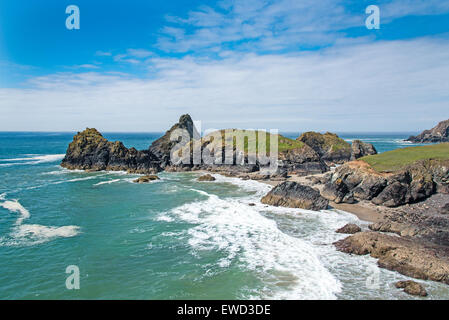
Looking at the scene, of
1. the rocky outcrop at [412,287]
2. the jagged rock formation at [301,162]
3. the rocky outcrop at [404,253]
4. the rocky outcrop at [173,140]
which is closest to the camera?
the rocky outcrop at [412,287]

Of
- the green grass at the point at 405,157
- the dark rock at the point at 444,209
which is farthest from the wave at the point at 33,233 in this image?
the green grass at the point at 405,157

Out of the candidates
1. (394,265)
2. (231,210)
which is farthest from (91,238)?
(394,265)

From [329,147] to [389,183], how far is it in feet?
181

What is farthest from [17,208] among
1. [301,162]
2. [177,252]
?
[301,162]

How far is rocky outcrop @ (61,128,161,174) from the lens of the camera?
2977 inches

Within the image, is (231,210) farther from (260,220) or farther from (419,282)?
(419,282)

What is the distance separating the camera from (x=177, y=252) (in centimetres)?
2347

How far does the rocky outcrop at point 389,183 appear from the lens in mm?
36219

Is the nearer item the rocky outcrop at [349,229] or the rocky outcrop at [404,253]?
the rocky outcrop at [404,253]

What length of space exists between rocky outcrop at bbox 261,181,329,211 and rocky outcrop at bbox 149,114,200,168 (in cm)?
4982

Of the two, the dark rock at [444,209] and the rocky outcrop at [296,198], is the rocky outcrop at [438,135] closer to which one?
the dark rock at [444,209]

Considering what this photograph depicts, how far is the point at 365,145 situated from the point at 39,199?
8854 cm

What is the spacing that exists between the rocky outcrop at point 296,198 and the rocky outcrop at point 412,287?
18.2m

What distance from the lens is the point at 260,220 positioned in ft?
105
